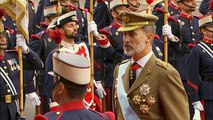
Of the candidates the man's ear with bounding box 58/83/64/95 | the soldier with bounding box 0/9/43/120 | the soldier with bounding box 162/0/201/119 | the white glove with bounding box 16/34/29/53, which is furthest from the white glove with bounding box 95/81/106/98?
the man's ear with bounding box 58/83/64/95

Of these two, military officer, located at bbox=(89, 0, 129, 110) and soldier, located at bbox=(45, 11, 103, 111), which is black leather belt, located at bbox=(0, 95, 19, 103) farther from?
military officer, located at bbox=(89, 0, 129, 110)

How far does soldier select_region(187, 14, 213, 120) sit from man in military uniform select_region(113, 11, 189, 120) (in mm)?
2957

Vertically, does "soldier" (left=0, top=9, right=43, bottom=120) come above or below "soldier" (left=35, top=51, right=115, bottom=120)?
below

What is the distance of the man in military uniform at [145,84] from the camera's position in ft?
15.7

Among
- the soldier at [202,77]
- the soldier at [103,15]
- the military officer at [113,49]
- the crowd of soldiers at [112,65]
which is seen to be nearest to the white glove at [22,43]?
the crowd of soldiers at [112,65]

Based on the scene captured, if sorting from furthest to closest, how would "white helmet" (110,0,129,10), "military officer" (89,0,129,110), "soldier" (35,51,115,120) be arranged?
1. "white helmet" (110,0,129,10)
2. "military officer" (89,0,129,110)
3. "soldier" (35,51,115,120)

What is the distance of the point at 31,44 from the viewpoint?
8570 mm

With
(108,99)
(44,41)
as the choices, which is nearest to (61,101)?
(44,41)

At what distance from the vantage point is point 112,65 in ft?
30.8

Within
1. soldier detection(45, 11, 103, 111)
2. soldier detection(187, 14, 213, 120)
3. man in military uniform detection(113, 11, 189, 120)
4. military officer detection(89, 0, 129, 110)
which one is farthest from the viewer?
military officer detection(89, 0, 129, 110)

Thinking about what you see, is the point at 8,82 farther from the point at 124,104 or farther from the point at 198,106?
the point at 198,106

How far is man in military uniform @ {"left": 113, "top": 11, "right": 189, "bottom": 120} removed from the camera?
15.7ft

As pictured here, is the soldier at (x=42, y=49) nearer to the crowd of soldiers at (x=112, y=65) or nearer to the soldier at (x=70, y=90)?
the crowd of soldiers at (x=112, y=65)

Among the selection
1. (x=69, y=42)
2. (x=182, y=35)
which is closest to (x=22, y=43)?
(x=69, y=42)
